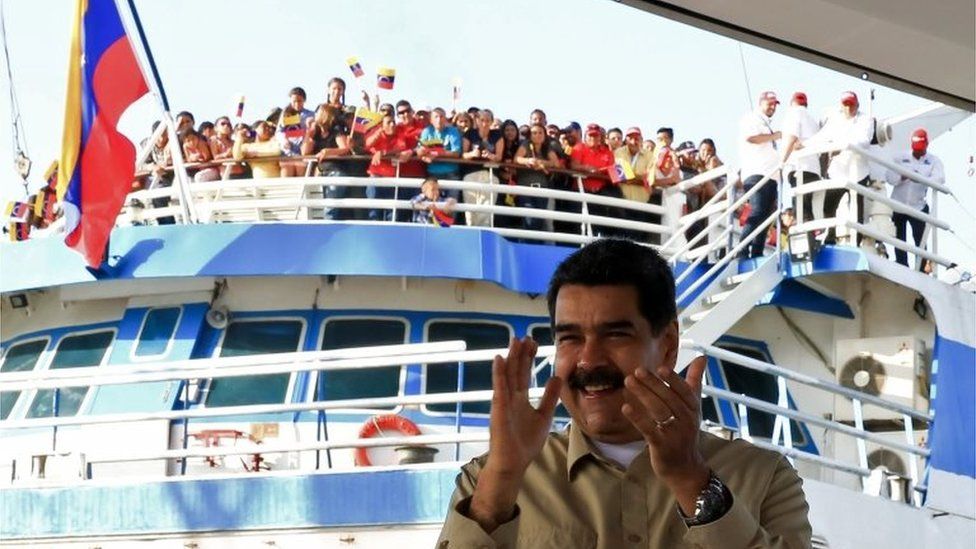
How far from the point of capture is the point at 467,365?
11.3 meters

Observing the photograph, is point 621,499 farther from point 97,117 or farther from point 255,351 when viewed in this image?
point 97,117

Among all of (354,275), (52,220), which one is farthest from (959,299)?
(52,220)

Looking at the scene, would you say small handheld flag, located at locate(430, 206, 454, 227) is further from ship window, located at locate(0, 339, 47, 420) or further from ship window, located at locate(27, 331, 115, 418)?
ship window, located at locate(0, 339, 47, 420)

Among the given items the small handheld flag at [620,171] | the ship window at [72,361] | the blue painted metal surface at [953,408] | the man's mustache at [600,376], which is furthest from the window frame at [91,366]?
the man's mustache at [600,376]

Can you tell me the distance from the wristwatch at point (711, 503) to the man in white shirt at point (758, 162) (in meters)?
9.78

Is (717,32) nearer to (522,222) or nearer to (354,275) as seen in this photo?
(354,275)

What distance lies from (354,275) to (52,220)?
511 centimetres

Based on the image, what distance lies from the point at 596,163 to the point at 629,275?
32.3 feet

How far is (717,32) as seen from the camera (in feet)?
12.4

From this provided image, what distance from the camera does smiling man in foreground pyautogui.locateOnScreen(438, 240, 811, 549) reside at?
2258 millimetres

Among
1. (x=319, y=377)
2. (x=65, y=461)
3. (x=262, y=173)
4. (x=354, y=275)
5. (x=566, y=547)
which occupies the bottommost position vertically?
(x=566, y=547)

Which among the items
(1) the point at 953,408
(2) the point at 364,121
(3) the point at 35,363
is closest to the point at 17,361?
(3) the point at 35,363

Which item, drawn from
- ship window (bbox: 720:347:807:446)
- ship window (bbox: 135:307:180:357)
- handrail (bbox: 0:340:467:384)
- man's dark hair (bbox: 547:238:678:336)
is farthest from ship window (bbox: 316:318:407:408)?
man's dark hair (bbox: 547:238:678:336)

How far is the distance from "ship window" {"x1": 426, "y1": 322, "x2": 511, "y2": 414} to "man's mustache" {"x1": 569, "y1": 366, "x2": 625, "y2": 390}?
8105 mm
